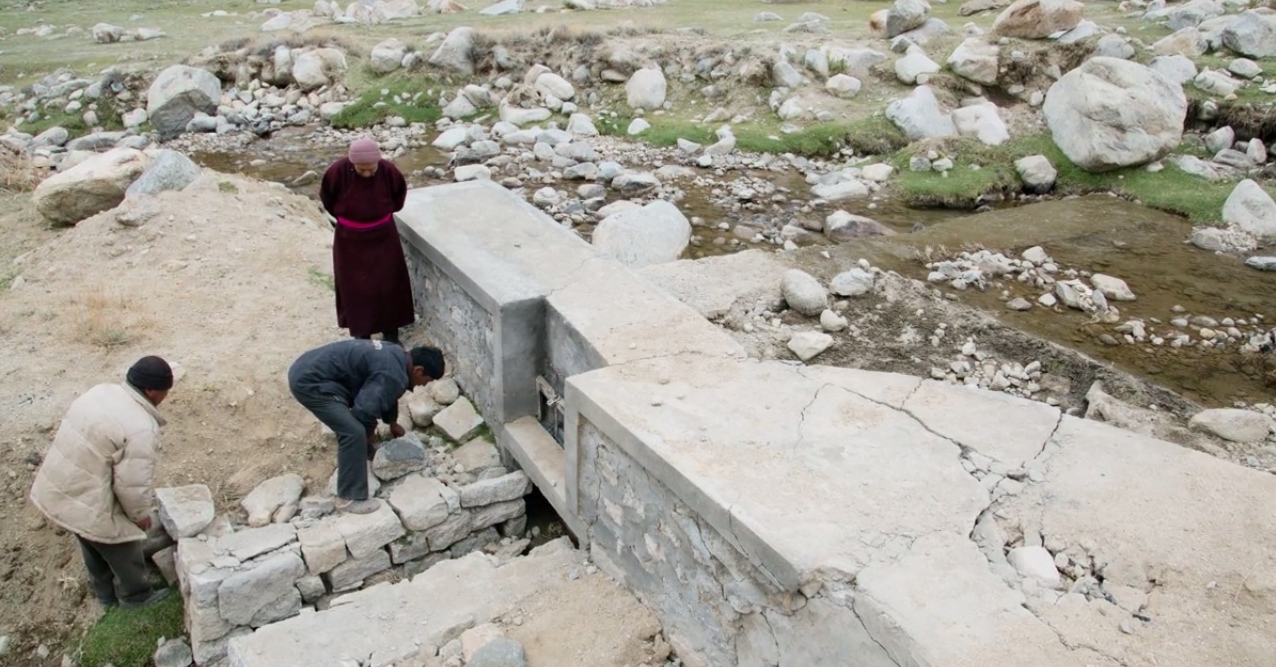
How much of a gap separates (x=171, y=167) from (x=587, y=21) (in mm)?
10065

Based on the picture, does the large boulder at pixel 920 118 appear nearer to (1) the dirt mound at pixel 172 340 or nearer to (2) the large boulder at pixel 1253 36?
(2) the large boulder at pixel 1253 36

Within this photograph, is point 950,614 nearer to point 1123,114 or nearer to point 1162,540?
point 1162,540

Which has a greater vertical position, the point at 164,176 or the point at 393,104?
the point at 164,176

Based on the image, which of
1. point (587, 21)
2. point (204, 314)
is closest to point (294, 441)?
point (204, 314)

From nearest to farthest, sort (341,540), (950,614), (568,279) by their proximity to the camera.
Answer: (950,614) → (341,540) → (568,279)

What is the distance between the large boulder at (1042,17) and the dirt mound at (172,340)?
1060 cm

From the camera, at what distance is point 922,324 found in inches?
241

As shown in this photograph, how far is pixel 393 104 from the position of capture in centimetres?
1377

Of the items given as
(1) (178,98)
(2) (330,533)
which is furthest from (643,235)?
(1) (178,98)

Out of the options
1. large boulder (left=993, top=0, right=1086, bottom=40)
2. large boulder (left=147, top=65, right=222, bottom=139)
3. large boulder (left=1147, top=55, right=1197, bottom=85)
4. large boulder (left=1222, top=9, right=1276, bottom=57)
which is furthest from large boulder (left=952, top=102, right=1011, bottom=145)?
large boulder (left=147, top=65, right=222, bottom=139)

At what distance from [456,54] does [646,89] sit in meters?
3.44

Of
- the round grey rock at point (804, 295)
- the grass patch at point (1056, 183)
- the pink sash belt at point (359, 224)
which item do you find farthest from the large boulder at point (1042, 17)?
the pink sash belt at point (359, 224)

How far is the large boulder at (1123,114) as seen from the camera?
1008 cm

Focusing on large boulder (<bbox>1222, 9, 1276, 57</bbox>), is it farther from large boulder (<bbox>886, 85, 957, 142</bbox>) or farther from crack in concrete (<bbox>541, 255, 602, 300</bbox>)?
crack in concrete (<bbox>541, 255, 602, 300</bbox>)
